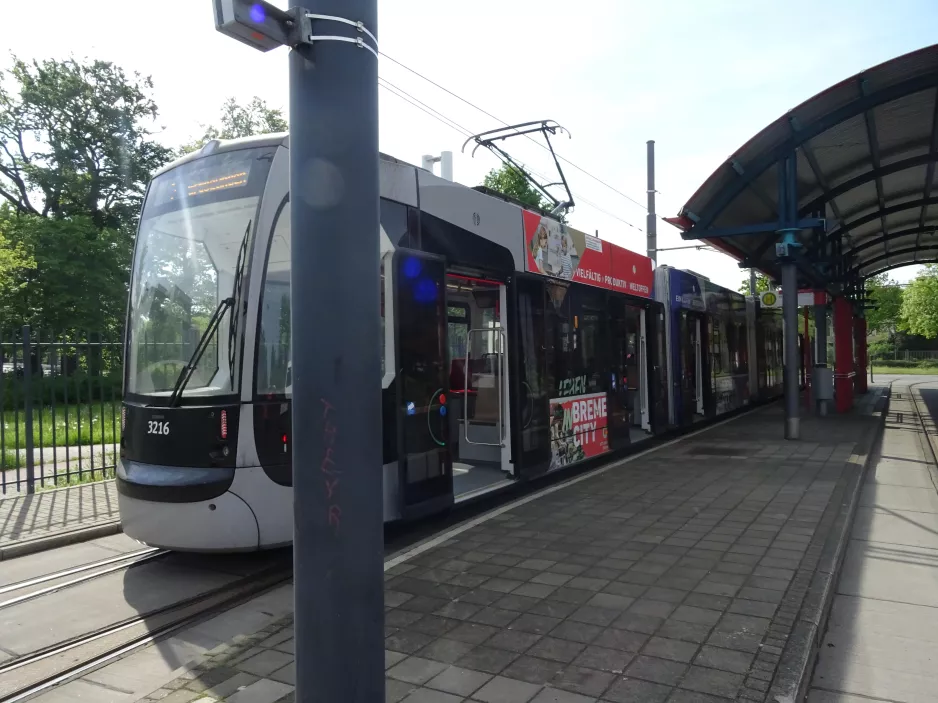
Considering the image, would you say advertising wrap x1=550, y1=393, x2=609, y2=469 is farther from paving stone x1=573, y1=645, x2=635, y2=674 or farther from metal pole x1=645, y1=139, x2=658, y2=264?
metal pole x1=645, y1=139, x2=658, y2=264

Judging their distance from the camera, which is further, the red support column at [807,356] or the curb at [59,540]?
the red support column at [807,356]

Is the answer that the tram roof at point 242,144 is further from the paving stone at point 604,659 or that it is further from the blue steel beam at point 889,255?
the blue steel beam at point 889,255

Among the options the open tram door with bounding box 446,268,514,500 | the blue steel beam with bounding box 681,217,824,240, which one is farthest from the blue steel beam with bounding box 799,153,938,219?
the open tram door with bounding box 446,268,514,500

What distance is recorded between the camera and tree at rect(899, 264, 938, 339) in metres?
57.3

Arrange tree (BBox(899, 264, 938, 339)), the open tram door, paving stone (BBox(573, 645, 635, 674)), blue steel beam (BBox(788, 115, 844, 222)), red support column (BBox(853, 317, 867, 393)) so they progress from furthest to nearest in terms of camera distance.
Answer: tree (BBox(899, 264, 938, 339)), red support column (BBox(853, 317, 867, 393)), blue steel beam (BBox(788, 115, 844, 222)), the open tram door, paving stone (BBox(573, 645, 635, 674))

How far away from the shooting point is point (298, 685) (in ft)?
8.42

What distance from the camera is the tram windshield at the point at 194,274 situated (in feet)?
17.6

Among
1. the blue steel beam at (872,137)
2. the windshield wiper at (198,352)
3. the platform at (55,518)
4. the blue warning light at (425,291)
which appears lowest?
the platform at (55,518)

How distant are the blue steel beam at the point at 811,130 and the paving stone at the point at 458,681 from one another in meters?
11.0

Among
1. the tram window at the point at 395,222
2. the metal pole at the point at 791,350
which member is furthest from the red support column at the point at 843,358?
the tram window at the point at 395,222

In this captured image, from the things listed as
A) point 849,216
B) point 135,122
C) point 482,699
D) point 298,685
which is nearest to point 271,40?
point 298,685

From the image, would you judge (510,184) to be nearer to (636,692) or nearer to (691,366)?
(691,366)

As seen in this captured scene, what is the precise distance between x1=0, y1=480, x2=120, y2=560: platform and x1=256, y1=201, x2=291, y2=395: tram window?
10.6 feet

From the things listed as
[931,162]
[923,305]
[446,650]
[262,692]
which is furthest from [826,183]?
[923,305]
